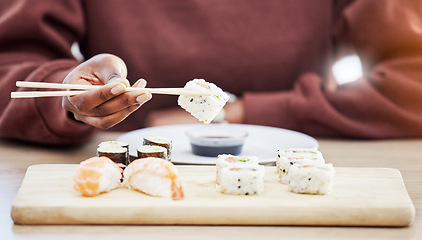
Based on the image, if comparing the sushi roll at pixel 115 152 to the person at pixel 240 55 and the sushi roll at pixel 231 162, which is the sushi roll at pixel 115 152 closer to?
the sushi roll at pixel 231 162

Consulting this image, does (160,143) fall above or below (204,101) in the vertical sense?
below

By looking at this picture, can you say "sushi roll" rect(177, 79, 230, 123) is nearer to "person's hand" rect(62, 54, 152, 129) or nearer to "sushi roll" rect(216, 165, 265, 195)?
"person's hand" rect(62, 54, 152, 129)

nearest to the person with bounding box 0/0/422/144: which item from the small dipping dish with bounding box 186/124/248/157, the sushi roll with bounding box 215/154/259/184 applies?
the small dipping dish with bounding box 186/124/248/157

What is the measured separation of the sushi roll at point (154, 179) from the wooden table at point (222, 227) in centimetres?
12

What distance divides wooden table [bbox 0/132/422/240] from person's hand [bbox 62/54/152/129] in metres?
0.26

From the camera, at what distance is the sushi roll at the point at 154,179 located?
3.76 feet

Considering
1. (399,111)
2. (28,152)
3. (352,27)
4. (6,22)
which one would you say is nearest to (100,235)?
(28,152)

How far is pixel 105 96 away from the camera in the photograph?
4.14 ft

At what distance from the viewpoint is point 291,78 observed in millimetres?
2646

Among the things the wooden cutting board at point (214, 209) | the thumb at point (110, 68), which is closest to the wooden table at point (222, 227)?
the wooden cutting board at point (214, 209)

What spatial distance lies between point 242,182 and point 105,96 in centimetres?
42

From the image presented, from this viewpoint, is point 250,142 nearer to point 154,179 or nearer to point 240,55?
point 154,179

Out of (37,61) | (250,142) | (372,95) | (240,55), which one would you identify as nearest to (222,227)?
(250,142)

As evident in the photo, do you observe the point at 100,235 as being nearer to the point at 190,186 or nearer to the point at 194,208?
the point at 194,208
